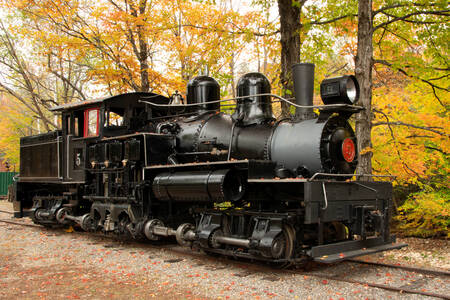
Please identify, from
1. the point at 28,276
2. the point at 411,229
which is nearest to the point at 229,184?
the point at 28,276

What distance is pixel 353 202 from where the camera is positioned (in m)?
6.93

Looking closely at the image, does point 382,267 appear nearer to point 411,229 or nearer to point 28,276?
point 411,229

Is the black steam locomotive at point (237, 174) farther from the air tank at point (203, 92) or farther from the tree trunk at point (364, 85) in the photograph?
the tree trunk at point (364, 85)

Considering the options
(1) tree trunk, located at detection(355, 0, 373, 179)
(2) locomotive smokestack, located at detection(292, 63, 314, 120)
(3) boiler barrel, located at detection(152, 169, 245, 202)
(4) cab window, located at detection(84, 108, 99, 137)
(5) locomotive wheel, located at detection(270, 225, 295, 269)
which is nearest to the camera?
(5) locomotive wheel, located at detection(270, 225, 295, 269)

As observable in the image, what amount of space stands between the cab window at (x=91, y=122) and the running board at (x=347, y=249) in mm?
6651

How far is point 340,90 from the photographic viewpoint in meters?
6.83

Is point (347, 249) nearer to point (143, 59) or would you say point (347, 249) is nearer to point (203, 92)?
point (203, 92)

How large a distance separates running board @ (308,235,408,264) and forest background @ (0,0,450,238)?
8.28ft

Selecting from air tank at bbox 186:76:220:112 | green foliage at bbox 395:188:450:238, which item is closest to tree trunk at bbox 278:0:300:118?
air tank at bbox 186:76:220:112

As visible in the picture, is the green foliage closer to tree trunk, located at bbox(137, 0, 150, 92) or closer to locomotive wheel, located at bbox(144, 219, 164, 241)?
locomotive wheel, located at bbox(144, 219, 164, 241)

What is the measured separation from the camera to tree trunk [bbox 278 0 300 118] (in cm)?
1162

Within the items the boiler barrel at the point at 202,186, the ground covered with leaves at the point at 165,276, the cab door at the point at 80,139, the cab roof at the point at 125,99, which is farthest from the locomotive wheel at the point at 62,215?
the boiler barrel at the point at 202,186

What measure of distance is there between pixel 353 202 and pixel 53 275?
5124 millimetres

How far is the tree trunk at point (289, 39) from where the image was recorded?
11.6 m
